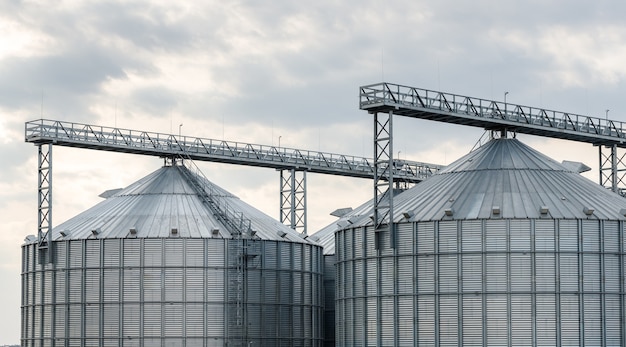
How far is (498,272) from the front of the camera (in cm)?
9281

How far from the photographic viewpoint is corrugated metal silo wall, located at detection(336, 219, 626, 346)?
92.2 metres

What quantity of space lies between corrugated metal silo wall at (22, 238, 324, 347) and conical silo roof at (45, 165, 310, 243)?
1.04 m

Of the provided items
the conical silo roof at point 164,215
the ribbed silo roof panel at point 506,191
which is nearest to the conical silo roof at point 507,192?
the ribbed silo roof panel at point 506,191

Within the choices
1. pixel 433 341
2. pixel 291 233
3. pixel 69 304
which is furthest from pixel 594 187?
pixel 69 304

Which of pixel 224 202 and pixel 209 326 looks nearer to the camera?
pixel 209 326

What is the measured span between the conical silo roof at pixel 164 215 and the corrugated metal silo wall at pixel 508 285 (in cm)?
2233

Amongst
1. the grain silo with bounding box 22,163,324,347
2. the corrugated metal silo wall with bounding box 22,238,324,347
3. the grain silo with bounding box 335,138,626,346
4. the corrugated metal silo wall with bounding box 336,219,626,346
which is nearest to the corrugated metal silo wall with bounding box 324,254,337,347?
the grain silo with bounding box 22,163,324,347

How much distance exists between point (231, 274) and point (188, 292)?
4.31 m

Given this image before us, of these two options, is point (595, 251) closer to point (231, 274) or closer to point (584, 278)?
point (584, 278)

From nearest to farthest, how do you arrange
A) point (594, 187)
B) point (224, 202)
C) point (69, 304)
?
point (594, 187), point (69, 304), point (224, 202)

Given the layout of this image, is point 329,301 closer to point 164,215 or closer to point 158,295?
point 164,215

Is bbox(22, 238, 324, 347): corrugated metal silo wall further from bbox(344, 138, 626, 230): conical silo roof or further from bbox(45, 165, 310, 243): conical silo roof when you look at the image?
bbox(344, 138, 626, 230): conical silo roof

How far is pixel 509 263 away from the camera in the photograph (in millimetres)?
92812

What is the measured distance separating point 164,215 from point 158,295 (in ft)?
26.0
